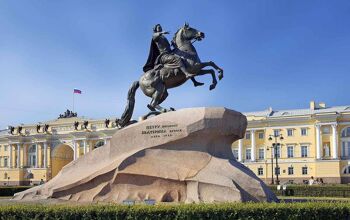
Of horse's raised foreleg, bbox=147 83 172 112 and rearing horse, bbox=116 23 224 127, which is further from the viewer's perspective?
horse's raised foreleg, bbox=147 83 172 112

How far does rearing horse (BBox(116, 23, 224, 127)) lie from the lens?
15.3m

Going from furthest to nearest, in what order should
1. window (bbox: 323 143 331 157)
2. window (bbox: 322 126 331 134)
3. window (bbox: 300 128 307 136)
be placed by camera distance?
window (bbox: 300 128 307 136) → window (bbox: 323 143 331 157) → window (bbox: 322 126 331 134)

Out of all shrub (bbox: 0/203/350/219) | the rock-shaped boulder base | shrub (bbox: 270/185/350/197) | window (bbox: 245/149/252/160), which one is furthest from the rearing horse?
window (bbox: 245/149/252/160)

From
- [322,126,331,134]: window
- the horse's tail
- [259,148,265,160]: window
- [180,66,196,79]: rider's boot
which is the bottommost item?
[259,148,265,160]: window

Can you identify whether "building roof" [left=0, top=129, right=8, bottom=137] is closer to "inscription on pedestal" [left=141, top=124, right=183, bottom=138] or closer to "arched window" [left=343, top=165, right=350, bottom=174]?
"arched window" [left=343, top=165, right=350, bottom=174]

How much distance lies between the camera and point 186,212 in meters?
9.23

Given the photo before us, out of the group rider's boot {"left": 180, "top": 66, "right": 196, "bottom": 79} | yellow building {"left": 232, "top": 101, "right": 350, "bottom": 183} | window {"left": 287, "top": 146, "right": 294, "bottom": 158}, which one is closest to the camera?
rider's boot {"left": 180, "top": 66, "right": 196, "bottom": 79}

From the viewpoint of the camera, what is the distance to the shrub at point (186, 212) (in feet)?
30.4

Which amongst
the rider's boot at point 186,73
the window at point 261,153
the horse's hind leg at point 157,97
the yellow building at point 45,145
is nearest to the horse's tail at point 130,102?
the horse's hind leg at point 157,97

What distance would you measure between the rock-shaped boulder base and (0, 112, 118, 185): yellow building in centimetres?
7454

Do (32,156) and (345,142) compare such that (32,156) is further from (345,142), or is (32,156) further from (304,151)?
(345,142)

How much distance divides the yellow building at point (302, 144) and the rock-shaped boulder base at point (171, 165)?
2262 inches

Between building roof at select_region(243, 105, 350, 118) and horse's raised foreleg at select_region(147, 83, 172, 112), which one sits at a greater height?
building roof at select_region(243, 105, 350, 118)

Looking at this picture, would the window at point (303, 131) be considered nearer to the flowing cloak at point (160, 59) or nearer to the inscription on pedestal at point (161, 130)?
the flowing cloak at point (160, 59)
